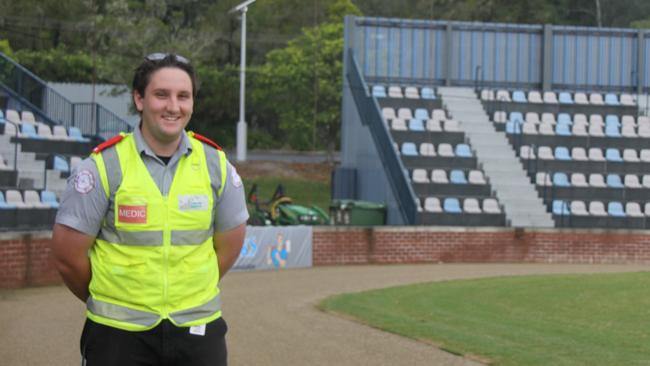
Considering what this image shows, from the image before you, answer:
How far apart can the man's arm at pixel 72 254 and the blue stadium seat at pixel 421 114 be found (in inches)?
1140

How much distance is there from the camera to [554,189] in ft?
103

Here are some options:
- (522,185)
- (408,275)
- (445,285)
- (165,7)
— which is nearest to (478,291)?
(445,285)

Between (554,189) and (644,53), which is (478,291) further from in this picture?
(644,53)

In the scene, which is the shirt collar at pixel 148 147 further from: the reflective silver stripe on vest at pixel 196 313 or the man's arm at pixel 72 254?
the reflective silver stripe on vest at pixel 196 313

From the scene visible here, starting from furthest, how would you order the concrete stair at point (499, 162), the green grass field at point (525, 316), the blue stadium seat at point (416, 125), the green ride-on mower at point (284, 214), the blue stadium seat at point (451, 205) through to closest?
the blue stadium seat at point (416, 125), the concrete stair at point (499, 162), the blue stadium seat at point (451, 205), the green ride-on mower at point (284, 214), the green grass field at point (525, 316)

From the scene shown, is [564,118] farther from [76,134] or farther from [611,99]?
[76,134]

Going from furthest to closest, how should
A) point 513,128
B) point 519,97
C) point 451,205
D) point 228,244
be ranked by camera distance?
point 519,97 → point 513,128 → point 451,205 → point 228,244

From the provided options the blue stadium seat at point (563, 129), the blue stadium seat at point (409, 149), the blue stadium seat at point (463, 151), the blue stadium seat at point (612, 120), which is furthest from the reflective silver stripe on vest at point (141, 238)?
the blue stadium seat at point (612, 120)

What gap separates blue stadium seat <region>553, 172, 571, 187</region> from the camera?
3147cm

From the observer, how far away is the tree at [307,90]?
48844 mm

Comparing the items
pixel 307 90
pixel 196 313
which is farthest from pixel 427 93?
pixel 196 313

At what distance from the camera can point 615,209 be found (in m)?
31.0

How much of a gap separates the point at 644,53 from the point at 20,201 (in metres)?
23.6

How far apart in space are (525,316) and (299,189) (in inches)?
982
